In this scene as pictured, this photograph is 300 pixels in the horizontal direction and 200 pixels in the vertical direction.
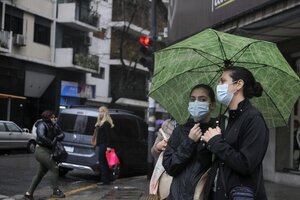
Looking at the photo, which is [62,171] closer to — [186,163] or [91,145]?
[91,145]

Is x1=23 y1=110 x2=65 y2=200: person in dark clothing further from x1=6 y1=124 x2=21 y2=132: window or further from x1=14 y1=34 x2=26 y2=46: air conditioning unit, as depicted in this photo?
x1=14 y1=34 x2=26 y2=46: air conditioning unit

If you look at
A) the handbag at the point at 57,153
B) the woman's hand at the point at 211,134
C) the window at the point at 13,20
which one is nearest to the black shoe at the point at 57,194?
the handbag at the point at 57,153

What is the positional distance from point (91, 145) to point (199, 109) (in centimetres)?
998

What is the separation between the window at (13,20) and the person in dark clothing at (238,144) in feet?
96.8

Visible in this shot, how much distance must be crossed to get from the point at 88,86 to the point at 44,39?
20.3 feet

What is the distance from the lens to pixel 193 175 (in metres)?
3.91

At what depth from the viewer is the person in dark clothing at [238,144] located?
11.0 feet

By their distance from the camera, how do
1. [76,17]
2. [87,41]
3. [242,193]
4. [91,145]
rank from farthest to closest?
[87,41] < [76,17] < [91,145] < [242,193]

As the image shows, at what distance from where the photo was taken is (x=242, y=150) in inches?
132

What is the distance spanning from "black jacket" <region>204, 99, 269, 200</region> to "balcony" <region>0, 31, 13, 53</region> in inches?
1105

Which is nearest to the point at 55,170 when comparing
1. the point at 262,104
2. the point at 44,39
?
the point at 262,104

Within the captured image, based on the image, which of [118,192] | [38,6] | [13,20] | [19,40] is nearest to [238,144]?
[118,192]

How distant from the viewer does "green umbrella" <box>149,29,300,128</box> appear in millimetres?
4395

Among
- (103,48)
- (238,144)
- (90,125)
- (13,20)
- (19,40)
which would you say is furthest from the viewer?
(103,48)
